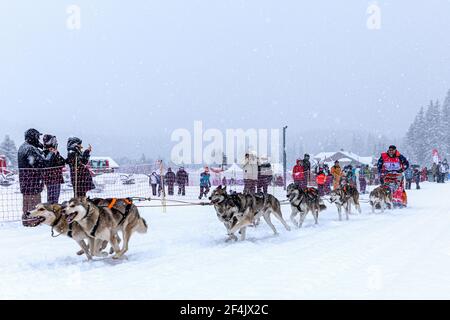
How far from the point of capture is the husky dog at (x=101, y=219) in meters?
4.62

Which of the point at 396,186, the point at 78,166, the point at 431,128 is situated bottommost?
the point at 396,186

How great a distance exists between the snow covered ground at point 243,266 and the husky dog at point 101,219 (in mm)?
308

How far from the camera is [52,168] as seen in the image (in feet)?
27.8

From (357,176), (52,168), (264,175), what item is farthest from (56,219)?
(357,176)

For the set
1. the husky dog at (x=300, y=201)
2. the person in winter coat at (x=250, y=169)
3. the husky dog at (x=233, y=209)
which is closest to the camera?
the husky dog at (x=233, y=209)

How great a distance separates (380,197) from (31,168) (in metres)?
8.05

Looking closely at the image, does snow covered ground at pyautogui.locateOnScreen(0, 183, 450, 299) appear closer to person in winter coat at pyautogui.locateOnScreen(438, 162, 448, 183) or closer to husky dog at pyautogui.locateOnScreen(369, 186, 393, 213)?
husky dog at pyautogui.locateOnScreen(369, 186, 393, 213)

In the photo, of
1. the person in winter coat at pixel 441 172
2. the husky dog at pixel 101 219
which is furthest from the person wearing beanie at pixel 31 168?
the person in winter coat at pixel 441 172

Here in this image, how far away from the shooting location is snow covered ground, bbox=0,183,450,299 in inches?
142

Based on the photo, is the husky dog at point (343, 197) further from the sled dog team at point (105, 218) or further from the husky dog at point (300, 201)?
the sled dog team at point (105, 218)

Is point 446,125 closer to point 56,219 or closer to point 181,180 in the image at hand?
point 181,180

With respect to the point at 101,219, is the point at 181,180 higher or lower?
lower
